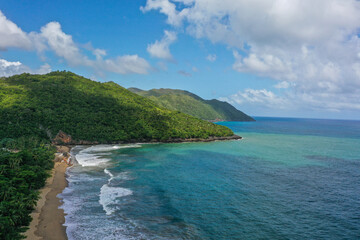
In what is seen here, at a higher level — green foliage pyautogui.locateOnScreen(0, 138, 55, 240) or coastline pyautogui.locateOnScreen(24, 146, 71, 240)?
green foliage pyautogui.locateOnScreen(0, 138, 55, 240)

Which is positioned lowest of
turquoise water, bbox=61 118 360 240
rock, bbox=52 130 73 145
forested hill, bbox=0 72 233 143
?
turquoise water, bbox=61 118 360 240

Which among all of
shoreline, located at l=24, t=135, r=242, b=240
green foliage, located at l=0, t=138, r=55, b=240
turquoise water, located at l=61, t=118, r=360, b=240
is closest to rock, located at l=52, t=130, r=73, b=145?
turquoise water, located at l=61, t=118, r=360, b=240

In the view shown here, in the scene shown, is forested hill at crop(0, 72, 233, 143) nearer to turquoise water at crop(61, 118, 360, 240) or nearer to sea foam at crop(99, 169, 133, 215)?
turquoise water at crop(61, 118, 360, 240)


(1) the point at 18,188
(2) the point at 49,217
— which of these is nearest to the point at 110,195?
(2) the point at 49,217

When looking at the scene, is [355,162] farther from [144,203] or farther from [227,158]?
[144,203]

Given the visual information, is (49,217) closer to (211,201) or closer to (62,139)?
(211,201)
